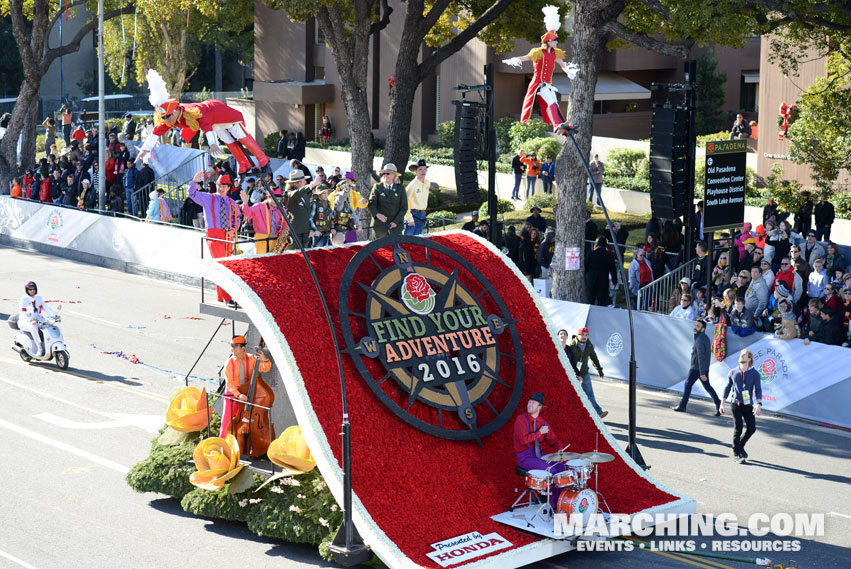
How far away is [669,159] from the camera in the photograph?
23.4 metres

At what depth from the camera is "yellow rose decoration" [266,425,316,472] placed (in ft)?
46.1

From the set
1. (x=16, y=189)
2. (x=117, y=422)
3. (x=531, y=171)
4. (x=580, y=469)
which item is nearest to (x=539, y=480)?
(x=580, y=469)

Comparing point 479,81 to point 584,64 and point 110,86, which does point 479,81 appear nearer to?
point 584,64

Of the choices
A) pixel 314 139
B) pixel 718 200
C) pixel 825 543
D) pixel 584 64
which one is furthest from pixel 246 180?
pixel 314 139

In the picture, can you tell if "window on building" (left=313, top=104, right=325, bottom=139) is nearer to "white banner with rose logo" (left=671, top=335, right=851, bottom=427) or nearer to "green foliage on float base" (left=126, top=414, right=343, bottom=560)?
"white banner with rose logo" (left=671, top=335, right=851, bottom=427)

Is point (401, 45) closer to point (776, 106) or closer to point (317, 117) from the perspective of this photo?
point (776, 106)

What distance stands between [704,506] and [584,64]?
11.6m

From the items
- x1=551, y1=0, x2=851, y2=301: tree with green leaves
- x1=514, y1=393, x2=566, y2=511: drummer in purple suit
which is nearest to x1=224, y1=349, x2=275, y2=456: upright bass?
x1=514, y1=393, x2=566, y2=511: drummer in purple suit

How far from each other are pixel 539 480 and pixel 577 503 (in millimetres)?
521

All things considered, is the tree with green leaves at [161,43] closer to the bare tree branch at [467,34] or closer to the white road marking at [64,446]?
the bare tree branch at [467,34]

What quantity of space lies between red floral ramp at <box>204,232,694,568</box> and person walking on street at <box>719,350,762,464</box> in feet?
9.25

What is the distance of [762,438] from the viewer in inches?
763

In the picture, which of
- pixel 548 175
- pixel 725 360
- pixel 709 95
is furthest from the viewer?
pixel 709 95
